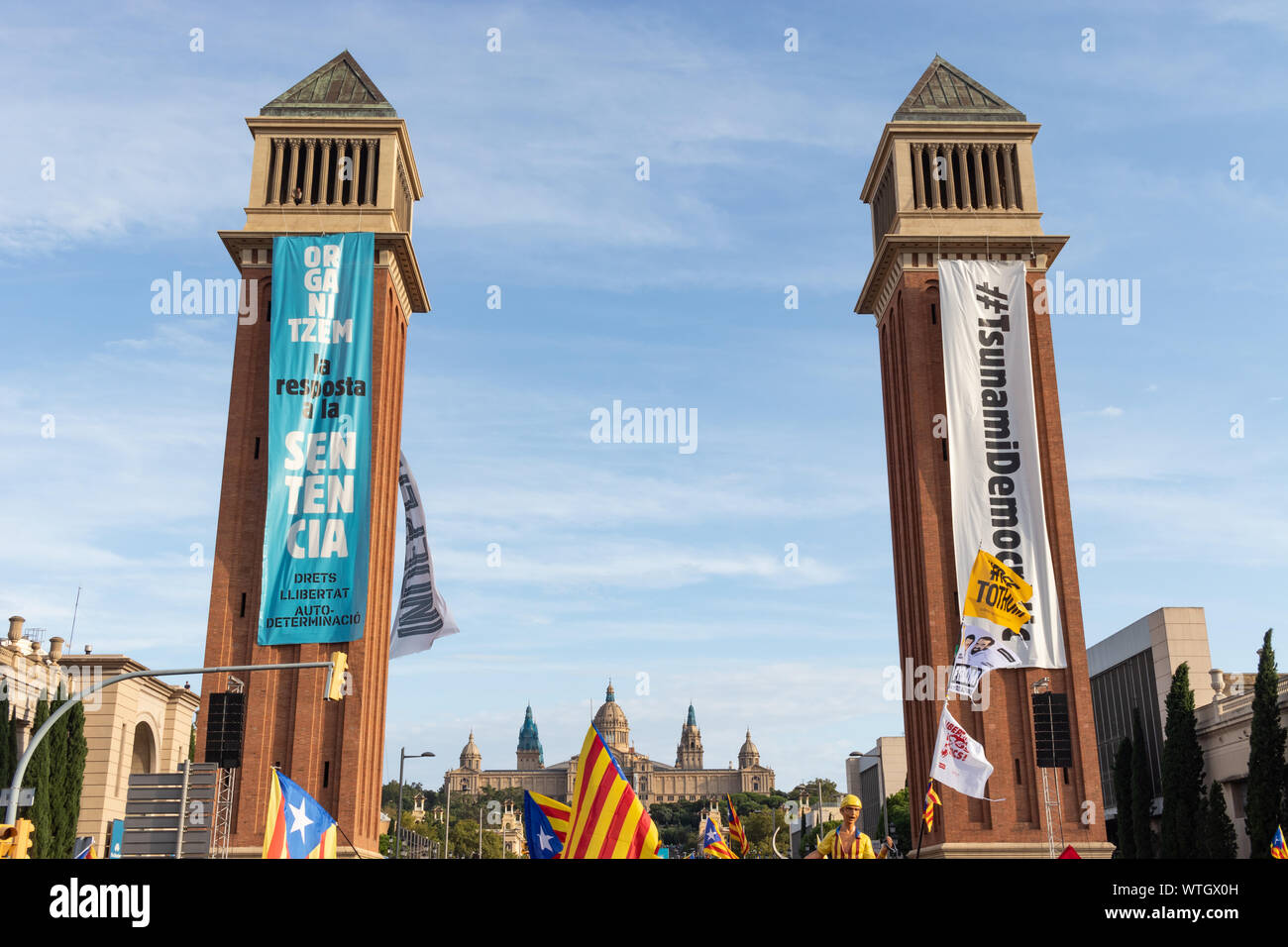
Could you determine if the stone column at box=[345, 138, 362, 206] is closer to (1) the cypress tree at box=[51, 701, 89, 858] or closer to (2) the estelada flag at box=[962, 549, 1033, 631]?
(1) the cypress tree at box=[51, 701, 89, 858]

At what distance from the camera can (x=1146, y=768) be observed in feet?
209

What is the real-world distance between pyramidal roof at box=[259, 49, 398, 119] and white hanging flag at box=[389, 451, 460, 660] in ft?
69.9

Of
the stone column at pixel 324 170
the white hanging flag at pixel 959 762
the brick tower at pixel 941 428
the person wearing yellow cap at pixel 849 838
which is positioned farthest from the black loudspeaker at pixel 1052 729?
the stone column at pixel 324 170

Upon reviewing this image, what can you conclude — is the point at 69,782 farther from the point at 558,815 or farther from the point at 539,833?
the point at 539,833

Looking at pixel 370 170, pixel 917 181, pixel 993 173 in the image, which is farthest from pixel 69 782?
pixel 993 173

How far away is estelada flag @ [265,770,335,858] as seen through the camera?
59.9ft

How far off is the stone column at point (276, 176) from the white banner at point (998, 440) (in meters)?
31.2

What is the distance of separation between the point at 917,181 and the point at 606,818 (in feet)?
165

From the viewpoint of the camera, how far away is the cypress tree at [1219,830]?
170 feet

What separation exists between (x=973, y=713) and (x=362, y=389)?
29.5 meters

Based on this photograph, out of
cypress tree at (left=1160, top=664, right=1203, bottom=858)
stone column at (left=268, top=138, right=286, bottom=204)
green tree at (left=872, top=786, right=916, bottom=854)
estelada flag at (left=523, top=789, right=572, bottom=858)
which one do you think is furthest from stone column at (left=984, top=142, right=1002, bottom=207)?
green tree at (left=872, top=786, right=916, bottom=854)

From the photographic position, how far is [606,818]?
13773 millimetres
